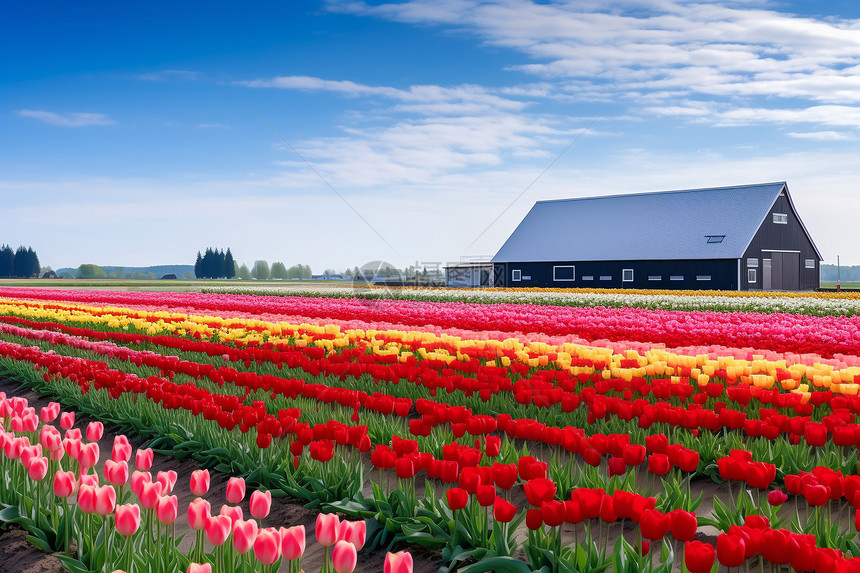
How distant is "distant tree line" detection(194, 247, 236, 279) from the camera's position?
13725cm

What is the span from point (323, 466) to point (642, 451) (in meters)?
2.11

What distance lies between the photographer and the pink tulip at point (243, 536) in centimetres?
270

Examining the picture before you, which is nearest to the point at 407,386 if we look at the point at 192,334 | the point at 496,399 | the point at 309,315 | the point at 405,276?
the point at 496,399

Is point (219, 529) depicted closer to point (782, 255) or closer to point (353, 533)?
point (353, 533)

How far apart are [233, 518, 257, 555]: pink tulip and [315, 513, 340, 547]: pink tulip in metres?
0.28

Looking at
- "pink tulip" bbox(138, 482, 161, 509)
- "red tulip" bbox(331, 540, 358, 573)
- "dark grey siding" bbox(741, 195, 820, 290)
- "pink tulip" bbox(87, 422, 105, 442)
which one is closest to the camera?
"red tulip" bbox(331, 540, 358, 573)

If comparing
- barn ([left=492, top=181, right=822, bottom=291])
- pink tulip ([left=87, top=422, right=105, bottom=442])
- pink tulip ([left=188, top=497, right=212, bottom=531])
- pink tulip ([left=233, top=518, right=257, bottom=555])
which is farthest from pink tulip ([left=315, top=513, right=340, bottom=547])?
barn ([left=492, top=181, right=822, bottom=291])

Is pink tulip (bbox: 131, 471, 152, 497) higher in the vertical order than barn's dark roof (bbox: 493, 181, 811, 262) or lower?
lower

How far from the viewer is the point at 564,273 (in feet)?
144

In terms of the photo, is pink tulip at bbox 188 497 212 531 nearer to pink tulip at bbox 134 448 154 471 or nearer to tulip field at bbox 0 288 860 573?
tulip field at bbox 0 288 860 573

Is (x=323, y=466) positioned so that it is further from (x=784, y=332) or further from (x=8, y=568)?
(x=784, y=332)

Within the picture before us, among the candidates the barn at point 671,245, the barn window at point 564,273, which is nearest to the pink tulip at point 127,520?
the barn at point 671,245

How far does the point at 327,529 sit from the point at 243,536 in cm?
35

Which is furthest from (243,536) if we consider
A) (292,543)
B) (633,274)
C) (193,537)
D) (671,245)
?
(671,245)
